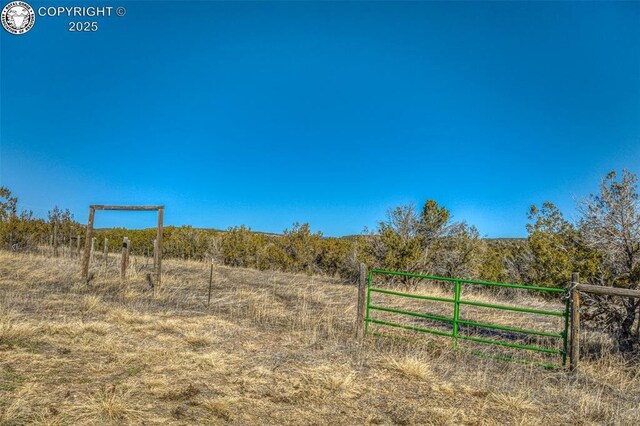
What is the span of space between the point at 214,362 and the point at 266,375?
2.91 feet

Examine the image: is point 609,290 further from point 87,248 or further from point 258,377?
point 87,248

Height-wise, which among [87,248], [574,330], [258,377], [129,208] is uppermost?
[129,208]

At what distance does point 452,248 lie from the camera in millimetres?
17984

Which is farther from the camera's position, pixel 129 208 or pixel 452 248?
pixel 452 248

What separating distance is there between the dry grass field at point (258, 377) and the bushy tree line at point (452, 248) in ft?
5.39

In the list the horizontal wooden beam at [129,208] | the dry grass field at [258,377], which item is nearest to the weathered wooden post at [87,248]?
the horizontal wooden beam at [129,208]

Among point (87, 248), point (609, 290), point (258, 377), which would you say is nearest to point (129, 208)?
point (87, 248)

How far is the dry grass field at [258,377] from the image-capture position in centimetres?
464

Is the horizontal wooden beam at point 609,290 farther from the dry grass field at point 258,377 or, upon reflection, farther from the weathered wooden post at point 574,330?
the dry grass field at point 258,377

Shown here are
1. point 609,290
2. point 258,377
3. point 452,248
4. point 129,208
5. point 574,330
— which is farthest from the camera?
point 452,248

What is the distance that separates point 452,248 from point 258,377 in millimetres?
13782

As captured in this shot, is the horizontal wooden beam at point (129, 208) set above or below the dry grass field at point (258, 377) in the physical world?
above

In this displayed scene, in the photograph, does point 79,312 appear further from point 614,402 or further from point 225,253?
point 225,253

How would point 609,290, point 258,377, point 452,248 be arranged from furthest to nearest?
1. point 452,248
2. point 609,290
3. point 258,377
